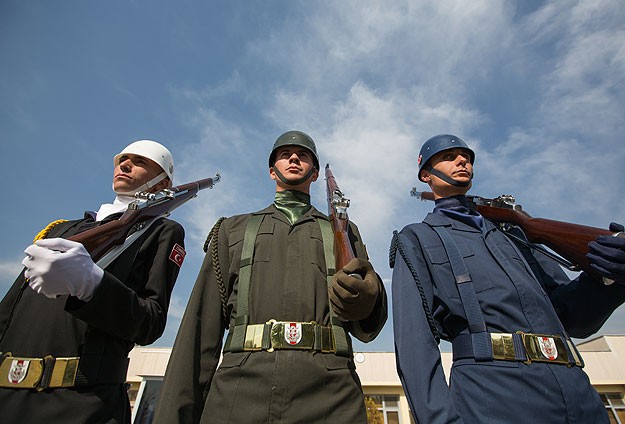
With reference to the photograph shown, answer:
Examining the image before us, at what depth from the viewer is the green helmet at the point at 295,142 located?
4.33m

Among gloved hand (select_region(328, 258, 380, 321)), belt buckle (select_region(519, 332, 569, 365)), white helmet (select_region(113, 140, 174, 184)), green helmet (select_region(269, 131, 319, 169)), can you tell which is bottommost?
belt buckle (select_region(519, 332, 569, 365))

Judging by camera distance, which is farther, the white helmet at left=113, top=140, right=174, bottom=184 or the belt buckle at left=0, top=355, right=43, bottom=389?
the white helmet at left=113, top=140, right=174, bottom=184

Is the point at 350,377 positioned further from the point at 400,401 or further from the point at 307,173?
the point at 400,401

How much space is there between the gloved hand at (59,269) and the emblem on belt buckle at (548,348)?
3371 mm

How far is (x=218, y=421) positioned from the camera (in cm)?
252

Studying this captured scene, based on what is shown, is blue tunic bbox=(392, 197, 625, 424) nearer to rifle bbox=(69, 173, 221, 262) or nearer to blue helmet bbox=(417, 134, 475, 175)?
blue helmet bbox=(417, 134, 475, 175)

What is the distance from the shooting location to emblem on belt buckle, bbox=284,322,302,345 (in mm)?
2759

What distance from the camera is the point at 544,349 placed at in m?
2.70

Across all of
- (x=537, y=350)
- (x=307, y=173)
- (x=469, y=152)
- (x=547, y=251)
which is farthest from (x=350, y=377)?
(x=469, y=152)

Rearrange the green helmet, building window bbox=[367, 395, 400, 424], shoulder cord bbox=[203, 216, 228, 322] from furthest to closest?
building window bbox=[367, 395, 400, 424]
the green helmet
shoulder cord bbox=[203, 216, 228, 322]

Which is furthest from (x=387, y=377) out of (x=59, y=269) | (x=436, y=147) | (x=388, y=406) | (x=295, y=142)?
(x=59, y=269)

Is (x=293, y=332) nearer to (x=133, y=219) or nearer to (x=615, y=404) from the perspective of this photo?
(x=133, y=219)

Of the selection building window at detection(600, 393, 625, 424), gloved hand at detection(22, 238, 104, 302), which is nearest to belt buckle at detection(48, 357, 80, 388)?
gloved hand at detection(22, 238, 104, 302)

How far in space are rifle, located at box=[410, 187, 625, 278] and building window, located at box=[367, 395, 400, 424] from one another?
2339cm
